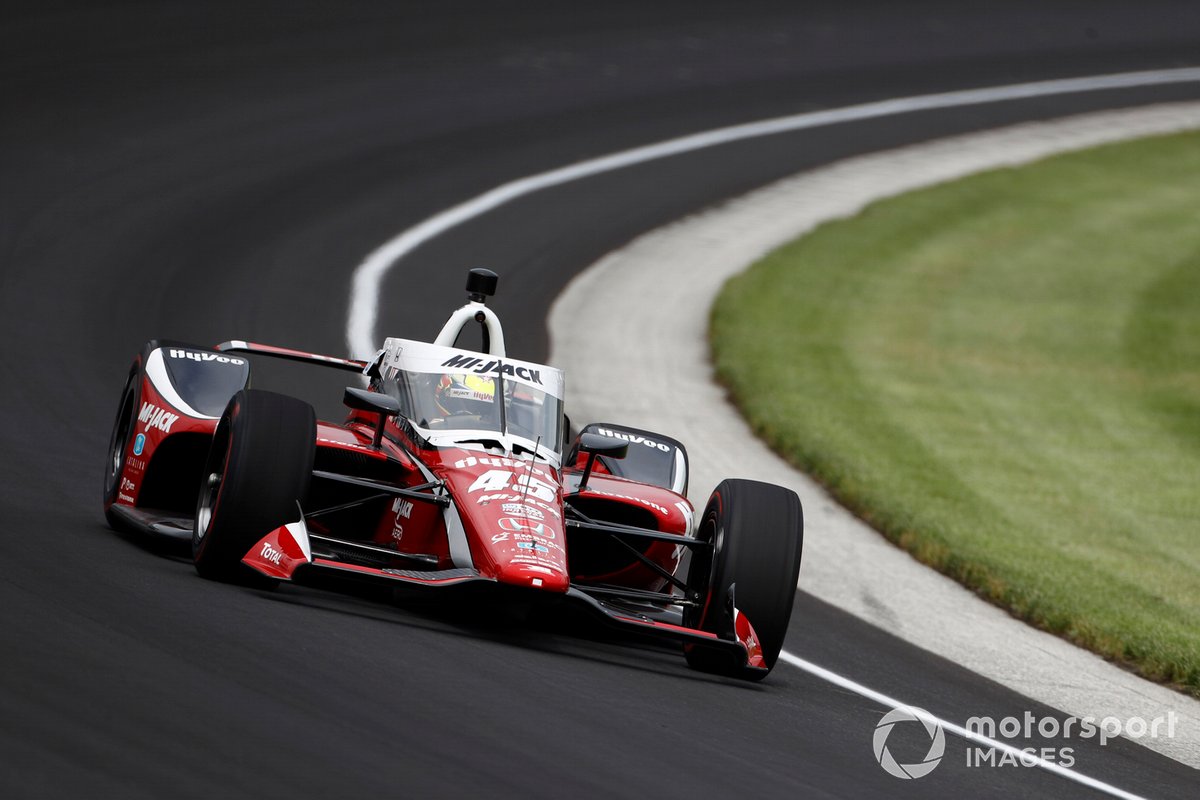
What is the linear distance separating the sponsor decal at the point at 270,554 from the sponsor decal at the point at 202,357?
2.44 meters

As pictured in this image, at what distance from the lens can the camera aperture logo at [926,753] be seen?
745 cm

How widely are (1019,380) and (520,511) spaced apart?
12.1 metres

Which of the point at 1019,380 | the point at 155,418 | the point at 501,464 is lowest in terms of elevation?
the point at 1019,380

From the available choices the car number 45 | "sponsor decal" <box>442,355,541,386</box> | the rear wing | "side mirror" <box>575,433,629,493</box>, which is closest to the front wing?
the car number 45

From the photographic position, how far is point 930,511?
537 inches

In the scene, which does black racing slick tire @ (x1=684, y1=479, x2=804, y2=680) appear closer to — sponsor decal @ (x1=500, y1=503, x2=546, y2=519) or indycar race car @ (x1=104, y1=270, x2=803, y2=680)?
indycar race car @ (x1=104, y1=270, x2=803, y2=680)

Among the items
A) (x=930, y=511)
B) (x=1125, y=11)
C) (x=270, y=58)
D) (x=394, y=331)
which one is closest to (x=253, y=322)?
(x=394, y=331)

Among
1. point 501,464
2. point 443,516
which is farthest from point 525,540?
point 501,464

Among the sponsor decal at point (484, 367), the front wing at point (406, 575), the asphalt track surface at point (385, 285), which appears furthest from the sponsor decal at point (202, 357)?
the front wing at point (406, 575)

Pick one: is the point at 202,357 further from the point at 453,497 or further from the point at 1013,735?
the point at 1013,735

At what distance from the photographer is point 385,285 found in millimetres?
18453

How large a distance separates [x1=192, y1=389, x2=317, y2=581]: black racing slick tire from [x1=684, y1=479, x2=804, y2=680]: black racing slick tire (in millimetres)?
2203

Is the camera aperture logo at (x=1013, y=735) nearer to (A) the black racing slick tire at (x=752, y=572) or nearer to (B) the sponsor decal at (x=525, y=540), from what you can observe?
(A) the black racing slick tire at (x=752, y=572)

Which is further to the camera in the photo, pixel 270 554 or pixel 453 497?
pixel 453 497
